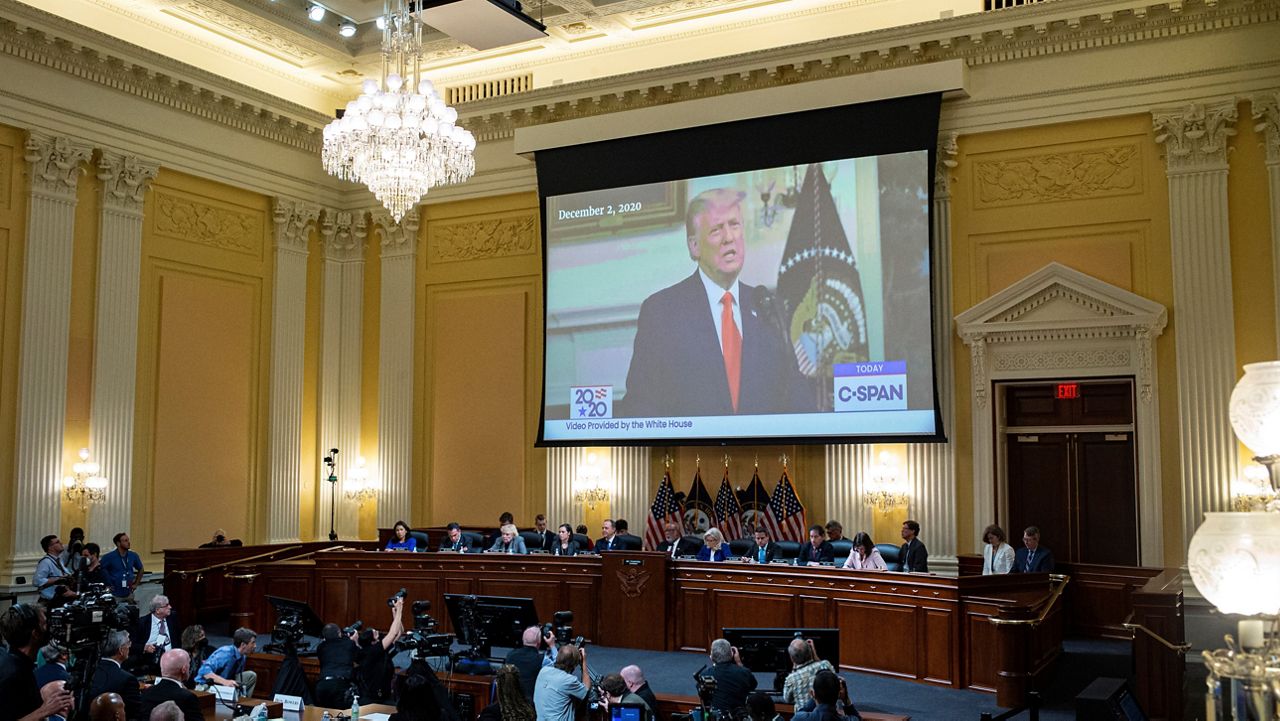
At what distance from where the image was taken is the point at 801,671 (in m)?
7.29

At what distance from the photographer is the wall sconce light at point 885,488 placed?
531 inches

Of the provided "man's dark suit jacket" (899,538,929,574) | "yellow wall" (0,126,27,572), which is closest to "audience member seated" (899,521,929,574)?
"man's dark suit jacket" (899,538,929,574)

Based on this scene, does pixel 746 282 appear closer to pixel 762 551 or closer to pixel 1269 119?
pixel 762 551

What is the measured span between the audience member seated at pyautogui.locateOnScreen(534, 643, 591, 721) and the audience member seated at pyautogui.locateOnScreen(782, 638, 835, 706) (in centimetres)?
134

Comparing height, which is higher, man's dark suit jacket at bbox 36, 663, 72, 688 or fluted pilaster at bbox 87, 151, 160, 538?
fluted pilaster at bbox 87, 151, 160, 538

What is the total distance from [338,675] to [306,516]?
30.5 feet

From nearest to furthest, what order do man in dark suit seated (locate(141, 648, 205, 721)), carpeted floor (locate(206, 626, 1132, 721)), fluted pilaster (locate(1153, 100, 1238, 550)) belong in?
man in dark suit seated (locate(141, 648, 205, 721)), carpeted floor (locate(206, 626, 1132, 721)), fluted pilaster (locate(1153, 100, 1238, 550))

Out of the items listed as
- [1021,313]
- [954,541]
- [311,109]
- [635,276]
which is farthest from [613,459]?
[311,109]

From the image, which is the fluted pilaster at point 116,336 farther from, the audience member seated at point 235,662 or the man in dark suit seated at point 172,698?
the man in dark suit seated at point 172,698

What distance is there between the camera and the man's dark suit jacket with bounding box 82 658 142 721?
6.27 meters

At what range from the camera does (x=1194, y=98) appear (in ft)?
41.1

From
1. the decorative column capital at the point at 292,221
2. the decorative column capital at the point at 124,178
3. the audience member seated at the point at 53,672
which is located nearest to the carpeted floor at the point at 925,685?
the audience member seated at the point at 53,672

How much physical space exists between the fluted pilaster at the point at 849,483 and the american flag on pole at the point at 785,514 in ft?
1.44

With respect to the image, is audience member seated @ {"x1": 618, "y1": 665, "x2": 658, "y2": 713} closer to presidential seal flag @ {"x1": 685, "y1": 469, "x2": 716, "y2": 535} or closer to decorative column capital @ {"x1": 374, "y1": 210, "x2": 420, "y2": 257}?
presidential seal flag @ {"x1": 685, "y1": 469, "x2": 716, "y2": 535}
